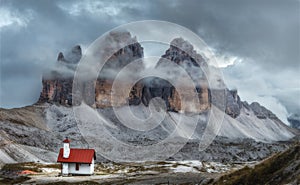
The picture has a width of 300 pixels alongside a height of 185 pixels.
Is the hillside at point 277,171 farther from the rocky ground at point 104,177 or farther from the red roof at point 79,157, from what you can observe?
the red roof at point 79,157

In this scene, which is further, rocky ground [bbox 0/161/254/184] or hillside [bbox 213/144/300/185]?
rocky ground [bbox 0/161/254/184]

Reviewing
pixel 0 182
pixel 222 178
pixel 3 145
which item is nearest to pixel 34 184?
pixel 0 182

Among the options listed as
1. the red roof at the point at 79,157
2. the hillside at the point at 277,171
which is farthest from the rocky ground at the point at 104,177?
the hillside at the point at 277,171

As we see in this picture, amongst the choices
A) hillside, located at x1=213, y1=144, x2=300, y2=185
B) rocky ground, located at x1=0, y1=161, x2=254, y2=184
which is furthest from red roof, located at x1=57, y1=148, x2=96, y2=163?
hillside, located at x1=213, y1=144, x2=300, y2=185

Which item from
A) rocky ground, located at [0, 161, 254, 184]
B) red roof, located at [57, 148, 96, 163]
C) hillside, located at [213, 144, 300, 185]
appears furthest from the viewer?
red roof, located at [57, 148, 96, 163]

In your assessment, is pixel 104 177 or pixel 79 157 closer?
pixel 104 177

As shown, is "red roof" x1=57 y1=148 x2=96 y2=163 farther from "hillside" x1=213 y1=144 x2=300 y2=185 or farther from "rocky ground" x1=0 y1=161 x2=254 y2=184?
"hillside" x1=213 y1=144 x2=300 y2=185

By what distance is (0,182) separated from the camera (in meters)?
83.1

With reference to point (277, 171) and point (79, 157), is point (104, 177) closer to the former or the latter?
point (79, 157)

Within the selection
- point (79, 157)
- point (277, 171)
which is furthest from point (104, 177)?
point (277, 171)

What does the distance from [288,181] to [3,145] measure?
165 metres

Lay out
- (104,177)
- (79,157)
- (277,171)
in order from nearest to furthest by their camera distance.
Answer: (277,171) < (104,177) < (79,157)

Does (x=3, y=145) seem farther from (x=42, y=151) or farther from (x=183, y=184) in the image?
(x=183, y=184)

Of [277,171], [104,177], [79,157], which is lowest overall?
[104,177]
